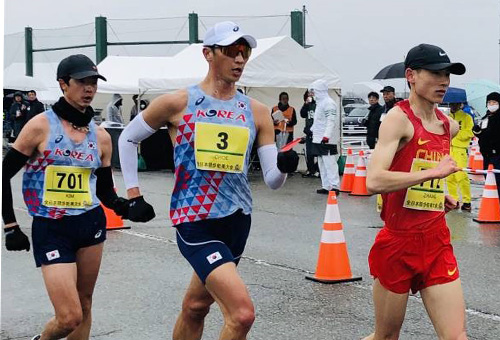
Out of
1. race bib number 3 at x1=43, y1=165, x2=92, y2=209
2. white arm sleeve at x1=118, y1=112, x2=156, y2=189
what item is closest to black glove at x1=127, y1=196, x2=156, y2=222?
white arm sleeve at x1=118, y1=112, x2=156, y2=189

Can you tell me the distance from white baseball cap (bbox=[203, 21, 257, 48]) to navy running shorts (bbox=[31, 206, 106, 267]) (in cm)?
125

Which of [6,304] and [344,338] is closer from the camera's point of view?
[344,338]

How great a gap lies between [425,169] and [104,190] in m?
2.01

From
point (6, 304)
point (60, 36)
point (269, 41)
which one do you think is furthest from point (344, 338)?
point (60, 36)

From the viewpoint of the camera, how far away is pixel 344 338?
5844 mm

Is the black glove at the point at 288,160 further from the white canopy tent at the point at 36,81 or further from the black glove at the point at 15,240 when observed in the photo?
the white canopy tent at the point at 36,81

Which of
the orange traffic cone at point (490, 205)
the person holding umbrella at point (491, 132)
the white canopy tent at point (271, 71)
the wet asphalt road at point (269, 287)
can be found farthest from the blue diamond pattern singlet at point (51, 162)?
the white canopy tent at point (271, 71)

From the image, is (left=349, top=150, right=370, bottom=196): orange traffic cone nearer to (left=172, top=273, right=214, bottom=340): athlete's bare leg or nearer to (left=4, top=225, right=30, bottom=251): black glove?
(left=172, top=273, right=214, bottom=340): athlete's bare leg

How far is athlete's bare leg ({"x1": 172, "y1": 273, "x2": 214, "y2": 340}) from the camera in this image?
14.9 ft

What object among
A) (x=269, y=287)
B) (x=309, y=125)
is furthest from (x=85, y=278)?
(x=309, y=125)

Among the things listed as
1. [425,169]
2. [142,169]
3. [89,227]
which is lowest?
[142,169]

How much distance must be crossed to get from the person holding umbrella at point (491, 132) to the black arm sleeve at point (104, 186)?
734cm

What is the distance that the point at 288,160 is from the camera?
14.2 feet

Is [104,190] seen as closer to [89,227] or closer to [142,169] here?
[89,227]
